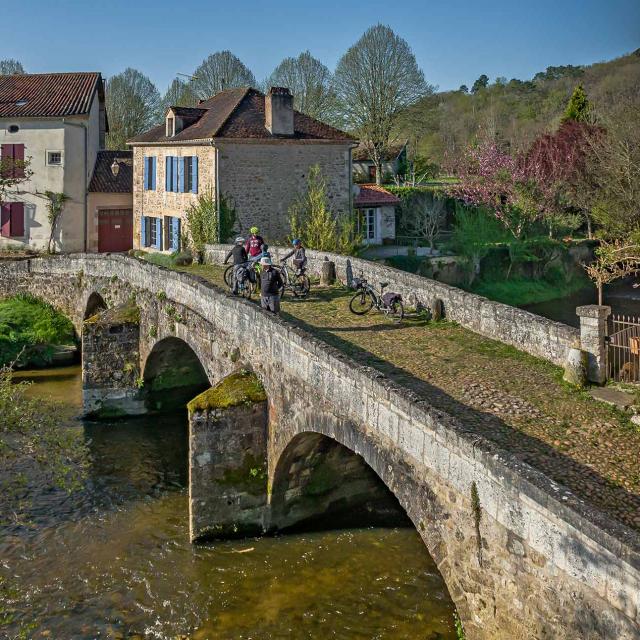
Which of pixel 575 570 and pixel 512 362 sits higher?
pixel 512 362

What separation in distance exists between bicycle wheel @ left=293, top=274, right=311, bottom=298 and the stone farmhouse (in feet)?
58.1

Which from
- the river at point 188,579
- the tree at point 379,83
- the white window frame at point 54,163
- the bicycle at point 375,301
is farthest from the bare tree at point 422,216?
the river at point 188,579

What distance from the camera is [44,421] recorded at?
11.8 metres

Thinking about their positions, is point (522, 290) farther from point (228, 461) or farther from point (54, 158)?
point (228, 461)

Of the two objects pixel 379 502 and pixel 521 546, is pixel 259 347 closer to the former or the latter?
pixel 379 502

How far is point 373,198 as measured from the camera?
35.3 metres

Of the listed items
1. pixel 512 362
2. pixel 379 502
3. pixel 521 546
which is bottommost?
pixel 379 502

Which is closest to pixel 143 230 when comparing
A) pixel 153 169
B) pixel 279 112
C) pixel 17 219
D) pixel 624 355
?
pixel 153 169

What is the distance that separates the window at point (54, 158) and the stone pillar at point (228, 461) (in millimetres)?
21703

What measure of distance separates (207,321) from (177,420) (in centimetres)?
525

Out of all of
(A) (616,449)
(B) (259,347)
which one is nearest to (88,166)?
(B) (259,347)

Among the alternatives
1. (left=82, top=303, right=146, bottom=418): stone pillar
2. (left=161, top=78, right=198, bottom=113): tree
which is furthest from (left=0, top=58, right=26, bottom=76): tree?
(left=82, top=303, right=146, bottom=418): stone pillar

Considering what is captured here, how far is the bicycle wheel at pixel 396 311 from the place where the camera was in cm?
1527

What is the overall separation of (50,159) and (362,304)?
20442mm
